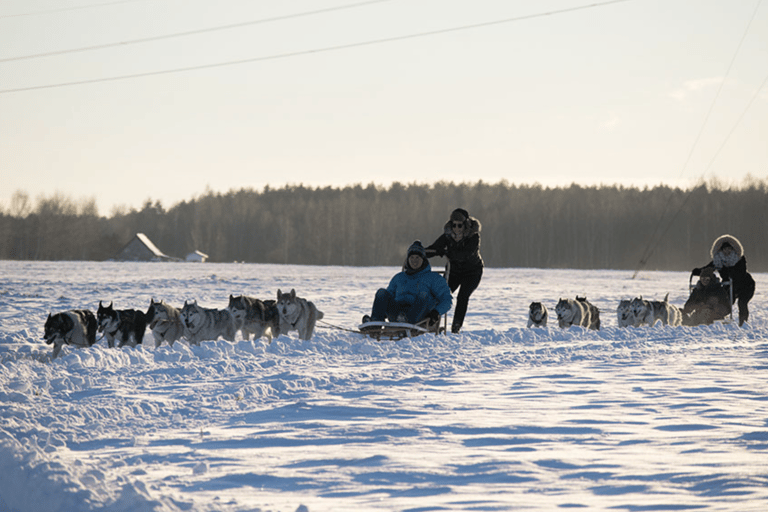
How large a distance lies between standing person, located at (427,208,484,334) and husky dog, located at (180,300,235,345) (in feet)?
8.23

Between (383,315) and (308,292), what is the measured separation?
12.2 m

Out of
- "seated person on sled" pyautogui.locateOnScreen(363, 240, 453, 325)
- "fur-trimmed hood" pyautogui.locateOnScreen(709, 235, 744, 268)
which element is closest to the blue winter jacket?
"seated person on sled" pyautogui.locateOnScreen(363, 240, 453, 325)

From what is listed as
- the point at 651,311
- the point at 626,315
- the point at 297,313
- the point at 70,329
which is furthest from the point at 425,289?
the point at 651,311

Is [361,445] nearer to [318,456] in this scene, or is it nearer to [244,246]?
[318,456]

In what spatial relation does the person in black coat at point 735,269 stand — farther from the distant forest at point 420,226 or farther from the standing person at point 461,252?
the distant forest at point 420,226

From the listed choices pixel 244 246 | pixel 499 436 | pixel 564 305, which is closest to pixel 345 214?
pixel 244 246

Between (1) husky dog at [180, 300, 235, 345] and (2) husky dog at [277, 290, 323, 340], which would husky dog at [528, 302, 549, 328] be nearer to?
(2) husky dog at [277, 290, 323, 340]

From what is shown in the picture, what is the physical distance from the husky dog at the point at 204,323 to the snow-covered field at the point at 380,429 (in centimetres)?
104

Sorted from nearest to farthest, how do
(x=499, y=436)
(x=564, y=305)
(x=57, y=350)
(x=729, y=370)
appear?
1. (x=499, y=436)
2. (x=729, y=370)
3. (x=57, y=350)
4. (x=564, y=305)

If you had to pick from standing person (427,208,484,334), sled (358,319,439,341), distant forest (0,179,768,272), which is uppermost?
distant forest (0,179,768,272)

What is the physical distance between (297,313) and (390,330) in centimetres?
136

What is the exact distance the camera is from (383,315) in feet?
28.8

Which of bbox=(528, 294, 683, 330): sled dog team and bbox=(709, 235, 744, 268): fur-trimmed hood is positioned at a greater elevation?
bbox=(709, 235, 744, 268): fur-trimmed hood

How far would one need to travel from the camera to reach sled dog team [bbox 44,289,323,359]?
8.30 metres
